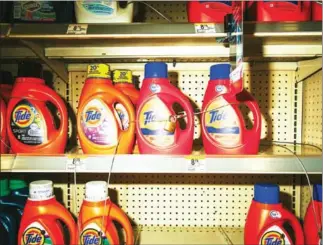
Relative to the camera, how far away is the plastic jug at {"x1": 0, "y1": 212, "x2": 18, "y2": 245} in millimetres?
1035

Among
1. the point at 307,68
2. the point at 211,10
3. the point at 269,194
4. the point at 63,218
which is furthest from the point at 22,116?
the point at 307,68

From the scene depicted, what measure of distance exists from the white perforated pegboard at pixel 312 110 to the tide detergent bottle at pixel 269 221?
0.38 meters

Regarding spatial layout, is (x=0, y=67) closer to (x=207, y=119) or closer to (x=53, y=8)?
(x=53, y=8)

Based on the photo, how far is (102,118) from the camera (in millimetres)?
1001

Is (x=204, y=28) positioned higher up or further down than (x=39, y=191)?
higher up

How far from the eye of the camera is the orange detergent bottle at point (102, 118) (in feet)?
3.27

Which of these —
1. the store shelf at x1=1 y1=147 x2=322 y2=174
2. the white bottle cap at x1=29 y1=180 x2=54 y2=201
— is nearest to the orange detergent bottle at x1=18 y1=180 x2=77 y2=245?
the white bottle cap at x1=29 y1=180 x2=54 y2=201

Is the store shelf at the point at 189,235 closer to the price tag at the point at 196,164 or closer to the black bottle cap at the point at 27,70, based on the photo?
the price tag at the point at 196,164

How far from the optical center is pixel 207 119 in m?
1.02

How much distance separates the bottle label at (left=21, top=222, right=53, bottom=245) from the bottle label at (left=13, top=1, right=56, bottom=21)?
2.27 ft

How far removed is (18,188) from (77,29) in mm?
647

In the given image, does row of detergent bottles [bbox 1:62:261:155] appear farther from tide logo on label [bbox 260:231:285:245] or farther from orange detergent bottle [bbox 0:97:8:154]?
tide logo on label [bbox 260:231:285:245]

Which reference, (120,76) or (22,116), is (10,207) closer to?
(22,116)

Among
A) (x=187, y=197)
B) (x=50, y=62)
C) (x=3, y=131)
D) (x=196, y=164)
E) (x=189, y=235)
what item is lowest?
(x=189, y=235)
